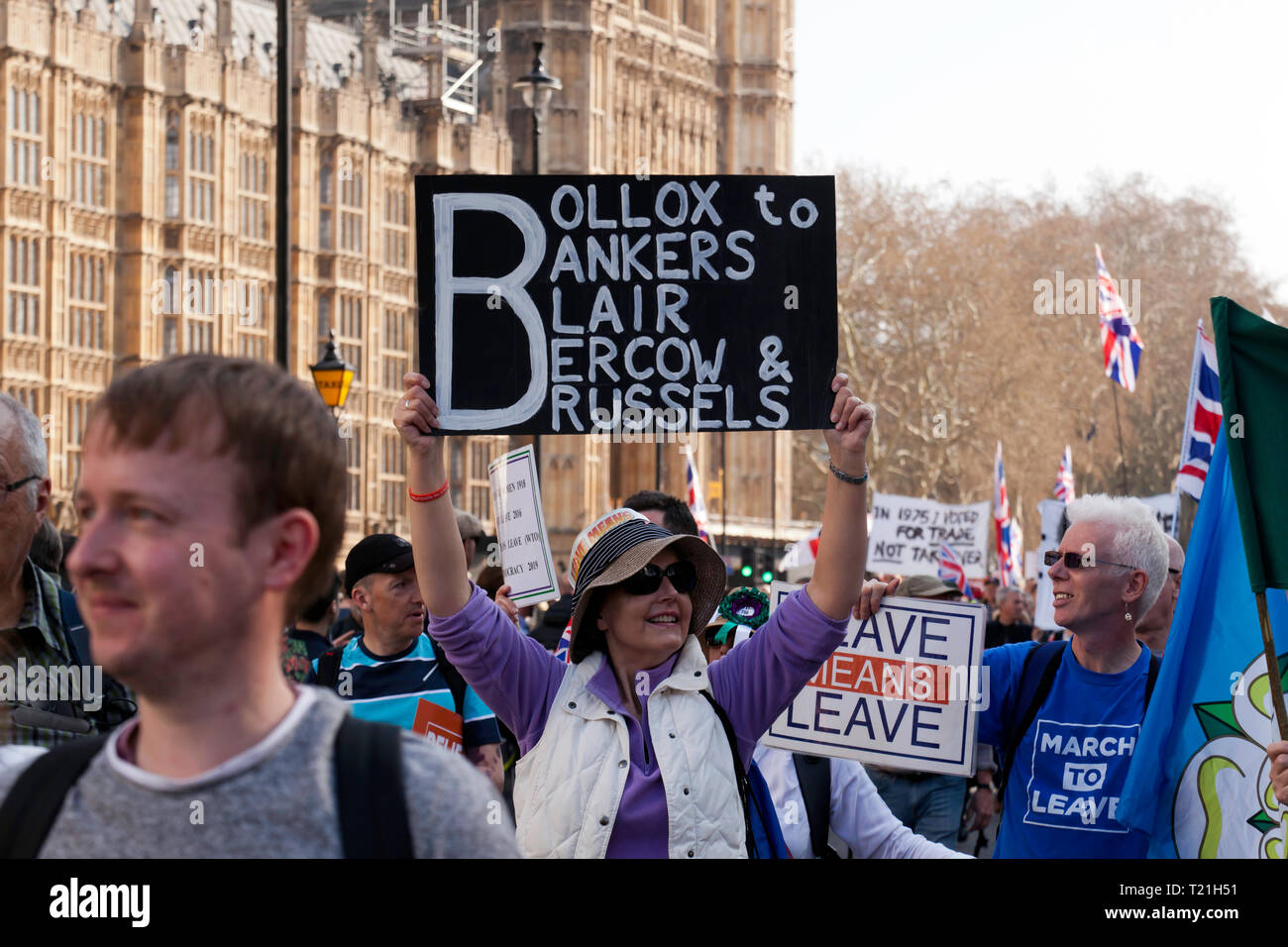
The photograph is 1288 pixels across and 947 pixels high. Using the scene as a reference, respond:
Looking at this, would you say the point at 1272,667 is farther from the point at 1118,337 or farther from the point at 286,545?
the point at 1118,337

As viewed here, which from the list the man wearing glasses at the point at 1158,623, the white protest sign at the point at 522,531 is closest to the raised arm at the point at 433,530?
the man wearing glasses at the point at 1158,623

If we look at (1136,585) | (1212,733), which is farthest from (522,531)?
(1212,733)

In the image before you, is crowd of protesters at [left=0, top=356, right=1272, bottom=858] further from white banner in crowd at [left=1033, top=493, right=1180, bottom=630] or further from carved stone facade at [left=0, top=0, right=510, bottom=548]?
carved stone facade at [left=0, top=0, right=510, bottom=548]

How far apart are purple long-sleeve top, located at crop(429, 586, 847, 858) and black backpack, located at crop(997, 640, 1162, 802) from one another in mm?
905

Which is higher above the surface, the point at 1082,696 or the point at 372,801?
the point at 372,801

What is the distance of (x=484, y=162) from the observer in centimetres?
4375

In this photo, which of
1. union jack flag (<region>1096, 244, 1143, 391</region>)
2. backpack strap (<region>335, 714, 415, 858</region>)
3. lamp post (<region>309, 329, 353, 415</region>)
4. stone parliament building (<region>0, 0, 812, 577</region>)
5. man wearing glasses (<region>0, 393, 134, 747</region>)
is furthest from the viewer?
stone parliament building (<region>0, 0, 812, 577</region>)

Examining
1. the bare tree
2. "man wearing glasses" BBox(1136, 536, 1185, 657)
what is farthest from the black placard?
the bare tree

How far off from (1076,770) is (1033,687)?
0.24 m

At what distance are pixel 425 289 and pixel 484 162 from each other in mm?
40338

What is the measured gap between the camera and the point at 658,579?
3668mm

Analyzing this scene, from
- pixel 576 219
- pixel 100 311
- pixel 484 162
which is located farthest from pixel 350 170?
pixel 576 219

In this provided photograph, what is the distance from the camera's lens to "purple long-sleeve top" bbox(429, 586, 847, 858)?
3578mm
